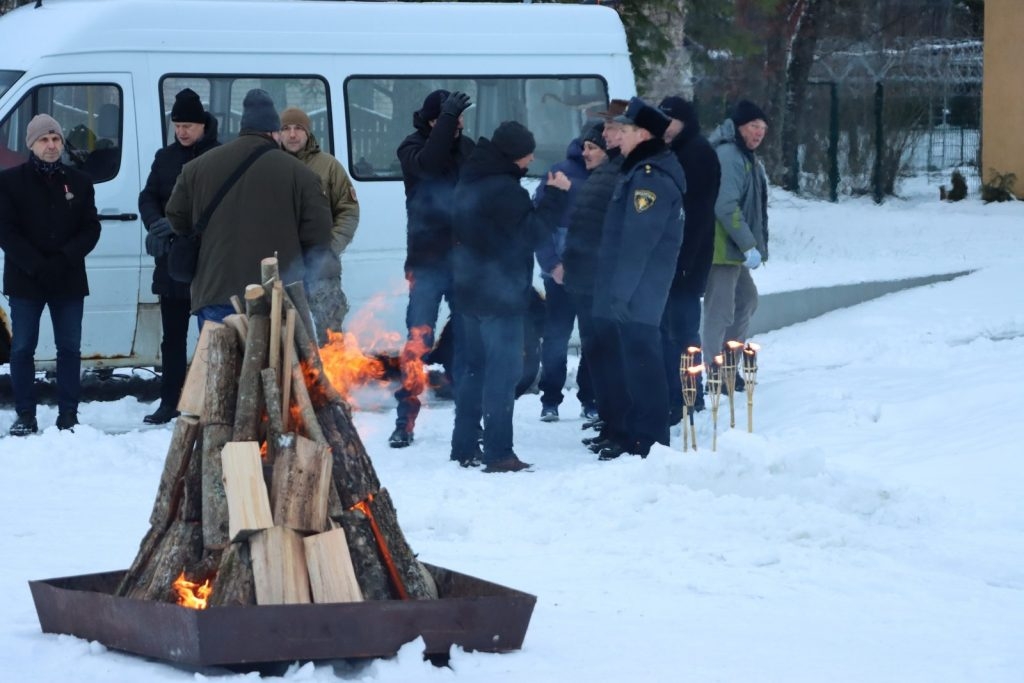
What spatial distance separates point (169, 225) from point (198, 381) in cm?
377

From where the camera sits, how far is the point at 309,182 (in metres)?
8.75

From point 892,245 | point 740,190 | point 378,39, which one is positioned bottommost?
point 892,245

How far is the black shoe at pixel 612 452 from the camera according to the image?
378 inches

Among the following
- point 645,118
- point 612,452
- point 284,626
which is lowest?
point 612,452

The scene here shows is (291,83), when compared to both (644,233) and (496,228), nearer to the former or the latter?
(496,228)

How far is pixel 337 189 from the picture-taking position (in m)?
10.4


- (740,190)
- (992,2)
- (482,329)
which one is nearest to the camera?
(482,329)

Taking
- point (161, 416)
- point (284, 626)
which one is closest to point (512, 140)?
point (161, 416)

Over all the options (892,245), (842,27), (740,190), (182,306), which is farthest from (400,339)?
(842,27)

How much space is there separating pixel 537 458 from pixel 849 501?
8.59ft

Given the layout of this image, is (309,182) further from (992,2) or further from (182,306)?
(992,2)

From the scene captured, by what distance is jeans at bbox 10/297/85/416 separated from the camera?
10.2 metres

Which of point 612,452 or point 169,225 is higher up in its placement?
point 169,225

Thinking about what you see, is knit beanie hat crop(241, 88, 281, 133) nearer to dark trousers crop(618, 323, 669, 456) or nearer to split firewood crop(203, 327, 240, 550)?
dark trousers crop(618, 323, 669, 456)
